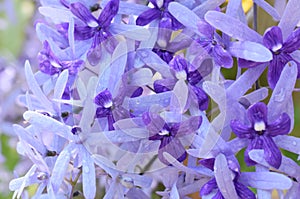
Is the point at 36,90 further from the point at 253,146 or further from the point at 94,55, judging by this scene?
the point at 253,146

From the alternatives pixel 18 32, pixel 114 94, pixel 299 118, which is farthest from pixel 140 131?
pixel 18 32

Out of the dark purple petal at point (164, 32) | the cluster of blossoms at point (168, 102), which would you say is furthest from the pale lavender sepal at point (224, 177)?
the dark purple petal at point (164, 32)

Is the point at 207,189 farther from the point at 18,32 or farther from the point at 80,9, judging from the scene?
the point at 18,32

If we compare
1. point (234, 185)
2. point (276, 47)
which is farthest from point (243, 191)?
point (276, 47)

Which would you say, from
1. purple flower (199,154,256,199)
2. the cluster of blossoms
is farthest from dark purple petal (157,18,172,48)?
purple flower (199,154,256,199)

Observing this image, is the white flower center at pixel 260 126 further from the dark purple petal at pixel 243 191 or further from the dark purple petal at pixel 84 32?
the dark purple petal at pixel 84 32

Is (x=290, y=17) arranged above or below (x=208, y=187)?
above
